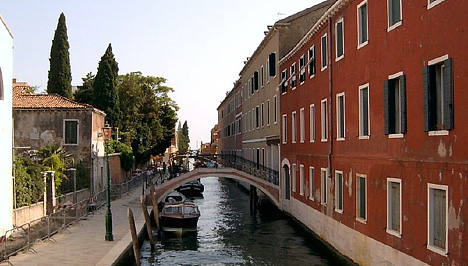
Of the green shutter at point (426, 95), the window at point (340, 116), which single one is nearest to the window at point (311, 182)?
the window at point (340, 116)

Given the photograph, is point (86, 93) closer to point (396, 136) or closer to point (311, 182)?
point (311, 182)

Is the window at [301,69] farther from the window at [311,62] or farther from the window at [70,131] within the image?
the window at [70,131]

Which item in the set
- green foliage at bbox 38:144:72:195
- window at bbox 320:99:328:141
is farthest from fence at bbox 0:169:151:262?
window at bbox 320:99:328:141

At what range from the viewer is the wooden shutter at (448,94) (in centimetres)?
1088

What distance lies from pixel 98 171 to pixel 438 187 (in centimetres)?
2561

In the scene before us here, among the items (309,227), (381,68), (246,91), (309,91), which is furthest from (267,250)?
(246,91)

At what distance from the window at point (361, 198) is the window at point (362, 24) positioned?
3.74 m

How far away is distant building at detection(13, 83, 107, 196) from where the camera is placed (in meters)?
31.3

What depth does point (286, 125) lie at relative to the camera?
30703mm

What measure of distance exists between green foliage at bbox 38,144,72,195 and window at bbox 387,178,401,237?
1608cm

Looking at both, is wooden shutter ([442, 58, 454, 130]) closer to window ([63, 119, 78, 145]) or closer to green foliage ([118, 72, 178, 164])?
window ([63, 119, 78, 145])

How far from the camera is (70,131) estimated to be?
104 feet

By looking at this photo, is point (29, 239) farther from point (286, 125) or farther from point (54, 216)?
point (286, 125)

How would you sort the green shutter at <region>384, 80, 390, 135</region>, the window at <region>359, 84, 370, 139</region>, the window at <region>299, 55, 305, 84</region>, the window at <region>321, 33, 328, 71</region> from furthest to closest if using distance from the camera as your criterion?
the window at <region>299, 55, 305, 84</region>, the window at <region>321, 33, 328, 71</region>, the window at <region>359, 84, 370, 139</region>, the green shutter at <region>384, 80, 390, 135</region>
